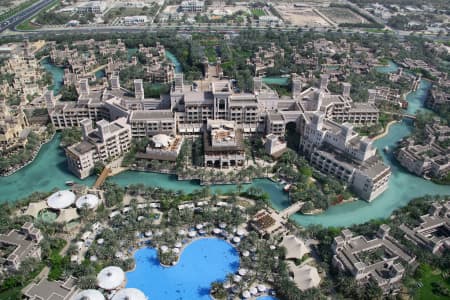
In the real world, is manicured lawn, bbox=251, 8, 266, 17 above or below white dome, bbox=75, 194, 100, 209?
above

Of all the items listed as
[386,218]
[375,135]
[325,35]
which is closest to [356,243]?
[386,218]

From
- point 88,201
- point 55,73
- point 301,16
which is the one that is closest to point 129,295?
point 88,201

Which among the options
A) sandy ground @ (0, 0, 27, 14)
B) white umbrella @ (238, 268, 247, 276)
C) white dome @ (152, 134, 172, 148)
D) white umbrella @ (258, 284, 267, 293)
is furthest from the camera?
sandy ground @ (0, 0, 27, 14)

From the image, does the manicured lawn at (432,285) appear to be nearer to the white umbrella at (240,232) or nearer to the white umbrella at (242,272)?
the white umbrella at (242,272)

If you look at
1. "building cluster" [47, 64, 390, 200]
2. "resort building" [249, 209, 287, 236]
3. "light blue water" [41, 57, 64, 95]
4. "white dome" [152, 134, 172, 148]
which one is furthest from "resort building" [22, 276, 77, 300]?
"light blue water" [41, 57, 64, 95]

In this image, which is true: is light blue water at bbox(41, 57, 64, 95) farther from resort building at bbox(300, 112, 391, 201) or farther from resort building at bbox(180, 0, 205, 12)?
resort building at bbox(180, 0, 205, 12)

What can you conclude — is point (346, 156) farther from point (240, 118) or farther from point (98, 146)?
point (98, 146)

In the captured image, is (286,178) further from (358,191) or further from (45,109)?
(45,109)

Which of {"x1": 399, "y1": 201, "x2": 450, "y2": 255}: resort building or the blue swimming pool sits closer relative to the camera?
the blue swimming pool
